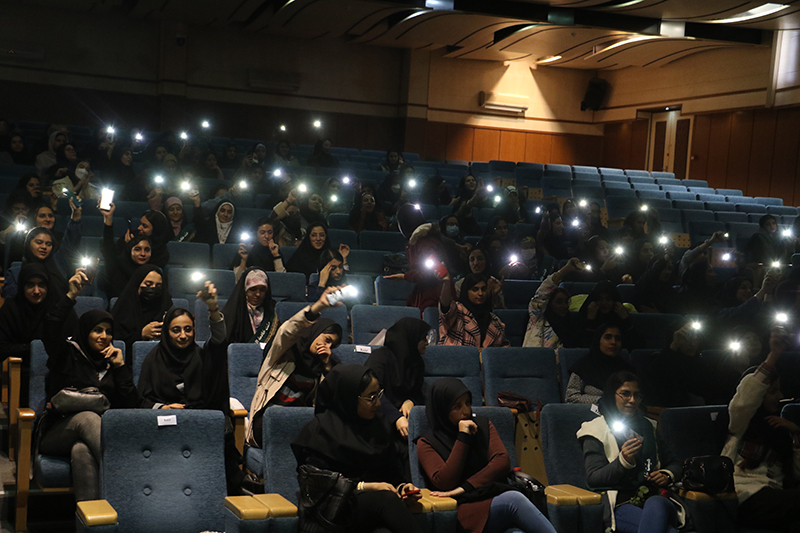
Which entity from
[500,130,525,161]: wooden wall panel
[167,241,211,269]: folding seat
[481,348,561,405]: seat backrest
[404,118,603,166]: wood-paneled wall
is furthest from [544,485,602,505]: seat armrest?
[500,130,525,161]: wooden wall panel

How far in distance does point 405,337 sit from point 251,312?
37.3 inches

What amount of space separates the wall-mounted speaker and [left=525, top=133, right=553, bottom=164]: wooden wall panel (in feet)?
2.86

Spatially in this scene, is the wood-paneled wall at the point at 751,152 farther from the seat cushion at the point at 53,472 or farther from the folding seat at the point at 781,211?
the seat cushion at the point at 53,472

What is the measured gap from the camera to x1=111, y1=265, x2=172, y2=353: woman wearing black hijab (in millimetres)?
3570

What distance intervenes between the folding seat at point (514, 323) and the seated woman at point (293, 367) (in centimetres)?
153

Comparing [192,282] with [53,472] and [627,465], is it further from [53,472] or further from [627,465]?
[627,465]

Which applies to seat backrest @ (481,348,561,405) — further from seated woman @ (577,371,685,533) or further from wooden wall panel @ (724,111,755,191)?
wooden wall panel @ (724,111,755,191)

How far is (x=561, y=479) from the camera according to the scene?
3.01 m

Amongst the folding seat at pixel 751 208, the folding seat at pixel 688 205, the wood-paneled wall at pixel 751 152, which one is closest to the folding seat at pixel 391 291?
the folding seat at pixel 688 205

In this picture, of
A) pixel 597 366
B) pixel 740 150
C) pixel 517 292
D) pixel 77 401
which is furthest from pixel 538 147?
pixel 77 401


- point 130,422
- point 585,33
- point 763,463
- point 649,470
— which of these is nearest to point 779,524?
point 763,463

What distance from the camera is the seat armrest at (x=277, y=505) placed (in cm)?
232

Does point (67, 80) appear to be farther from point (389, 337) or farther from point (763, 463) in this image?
point (763, 463)

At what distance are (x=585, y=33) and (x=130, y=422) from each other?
9.04m
